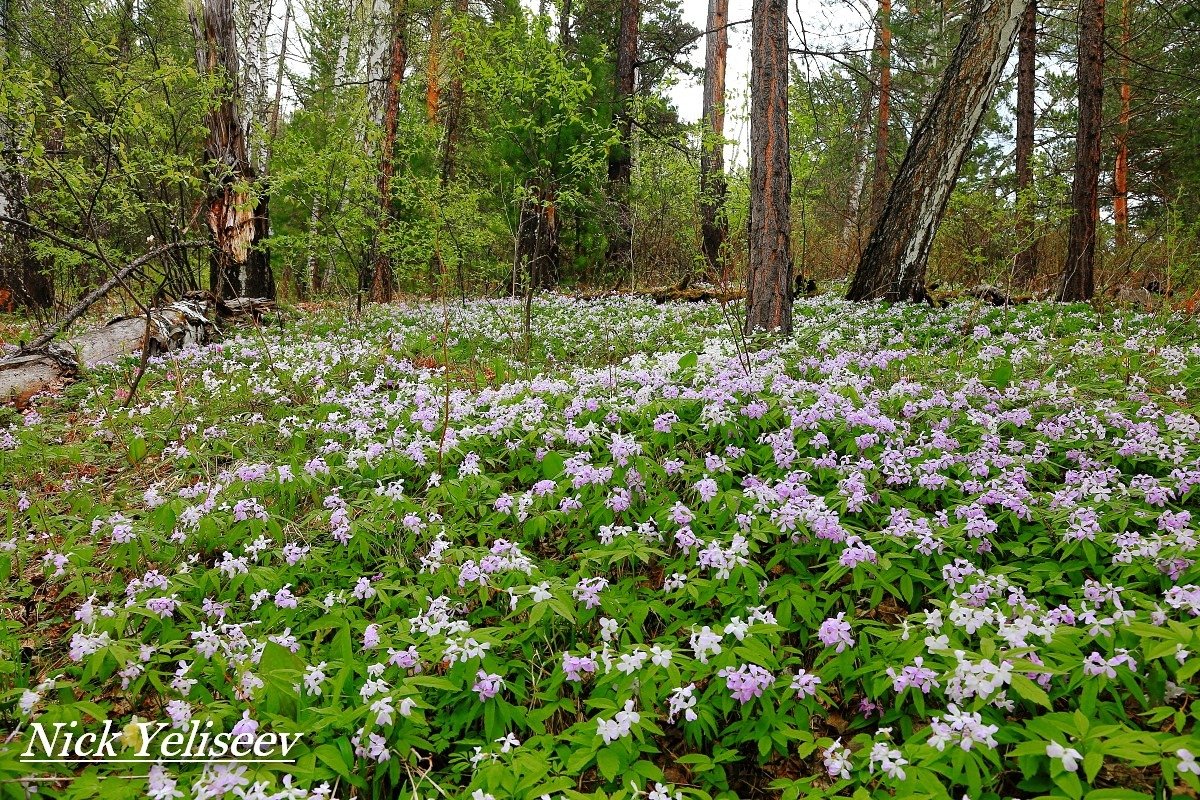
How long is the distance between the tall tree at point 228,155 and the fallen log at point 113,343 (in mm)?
470

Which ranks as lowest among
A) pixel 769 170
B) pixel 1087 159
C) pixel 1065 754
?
pixel 1065 754

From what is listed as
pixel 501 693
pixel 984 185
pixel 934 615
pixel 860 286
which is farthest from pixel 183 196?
pixel 984 185

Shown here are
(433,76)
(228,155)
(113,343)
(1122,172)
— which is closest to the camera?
(113,343)

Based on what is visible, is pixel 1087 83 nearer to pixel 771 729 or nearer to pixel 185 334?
pixel 771 729

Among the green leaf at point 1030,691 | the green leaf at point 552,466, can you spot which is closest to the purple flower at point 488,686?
the green leaf at point 552,466

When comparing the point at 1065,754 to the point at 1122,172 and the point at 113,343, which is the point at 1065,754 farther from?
the point at 1122,172

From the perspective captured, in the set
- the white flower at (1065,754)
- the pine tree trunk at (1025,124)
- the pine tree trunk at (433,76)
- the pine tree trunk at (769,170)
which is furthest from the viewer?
the pine tree trunk at (433,76)

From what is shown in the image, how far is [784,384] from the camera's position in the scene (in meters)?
4.56

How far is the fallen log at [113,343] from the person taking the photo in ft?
24.3

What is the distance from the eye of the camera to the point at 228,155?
11.0 meters

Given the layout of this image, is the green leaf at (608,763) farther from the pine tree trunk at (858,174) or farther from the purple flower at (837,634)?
the pine tree trunk at (858,174)

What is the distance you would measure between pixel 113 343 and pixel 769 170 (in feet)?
30.2

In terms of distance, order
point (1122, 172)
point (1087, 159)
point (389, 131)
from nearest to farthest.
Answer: point (1087, 159) → point (389, 131) → point (1122, 172)

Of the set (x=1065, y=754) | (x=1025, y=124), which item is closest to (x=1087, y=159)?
(x=1025, y=124)
